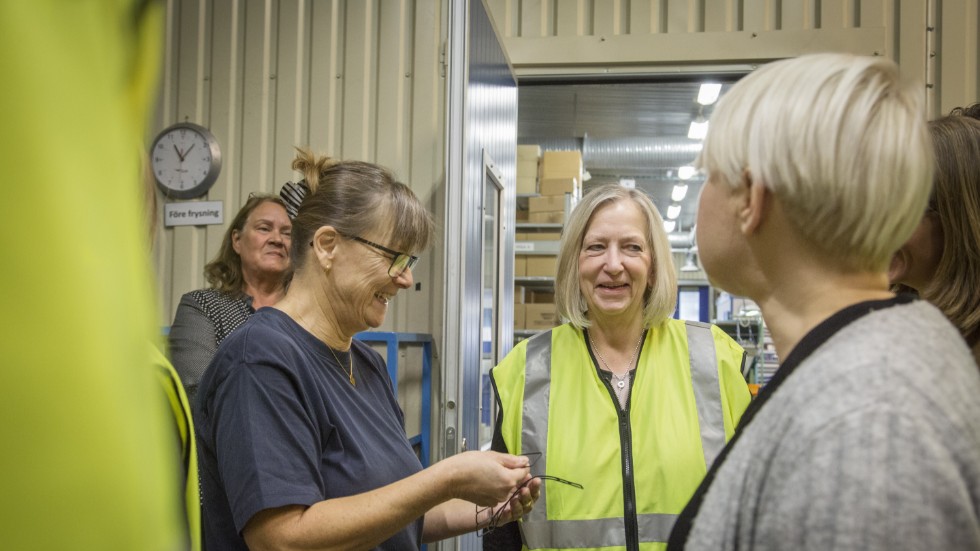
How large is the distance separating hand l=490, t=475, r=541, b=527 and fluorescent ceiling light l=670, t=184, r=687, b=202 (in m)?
10.8

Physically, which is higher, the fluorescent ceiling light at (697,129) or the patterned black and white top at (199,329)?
the fluorescent ceiling light at (697,129)

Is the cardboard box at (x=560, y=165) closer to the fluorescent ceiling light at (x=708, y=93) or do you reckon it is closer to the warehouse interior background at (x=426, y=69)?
the fluorescent ceiling light at (x=708, y=93)

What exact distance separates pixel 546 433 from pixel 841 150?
51.8 inches

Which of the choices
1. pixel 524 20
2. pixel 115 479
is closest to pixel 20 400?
pixel 115 479

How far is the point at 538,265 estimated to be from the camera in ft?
20.5

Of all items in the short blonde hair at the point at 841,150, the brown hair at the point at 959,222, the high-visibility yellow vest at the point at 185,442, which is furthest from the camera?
the brown hair at the point at 959,222

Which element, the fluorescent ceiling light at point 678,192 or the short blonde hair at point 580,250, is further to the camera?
the fluorescent ceiling light at point 678,192

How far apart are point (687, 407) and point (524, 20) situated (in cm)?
244

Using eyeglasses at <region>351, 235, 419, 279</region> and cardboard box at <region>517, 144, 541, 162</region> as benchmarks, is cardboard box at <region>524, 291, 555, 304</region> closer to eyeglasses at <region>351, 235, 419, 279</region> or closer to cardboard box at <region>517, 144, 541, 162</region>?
cardboard box at <region>517, 144, 541, 162</region>

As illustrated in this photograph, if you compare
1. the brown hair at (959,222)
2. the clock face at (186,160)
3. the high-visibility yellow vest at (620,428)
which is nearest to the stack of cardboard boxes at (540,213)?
the clock face at (186,160)

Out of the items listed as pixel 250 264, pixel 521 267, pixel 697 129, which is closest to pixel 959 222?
pixel 250 264

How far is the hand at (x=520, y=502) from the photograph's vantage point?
5.27ft

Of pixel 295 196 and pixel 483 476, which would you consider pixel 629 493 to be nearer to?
pixel 483 476

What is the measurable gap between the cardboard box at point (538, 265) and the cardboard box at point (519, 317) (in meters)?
0.34
